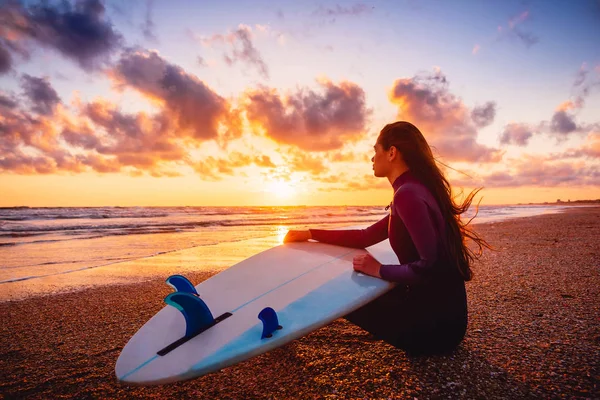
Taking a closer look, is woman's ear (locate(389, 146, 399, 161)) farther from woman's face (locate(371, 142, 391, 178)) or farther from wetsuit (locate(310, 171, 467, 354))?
wetsuit (locate(310, 171, 467, 354))

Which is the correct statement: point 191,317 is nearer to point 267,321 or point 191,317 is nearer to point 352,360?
point 267,321

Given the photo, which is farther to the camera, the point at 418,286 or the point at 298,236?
the point at 298,236

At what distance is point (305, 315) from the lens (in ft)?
6.59

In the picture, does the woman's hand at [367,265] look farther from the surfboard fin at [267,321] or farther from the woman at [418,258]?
the surfboard fin at [267,321]

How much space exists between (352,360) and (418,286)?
2.40ft

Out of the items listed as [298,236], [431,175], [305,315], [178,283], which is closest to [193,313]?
[178,283]

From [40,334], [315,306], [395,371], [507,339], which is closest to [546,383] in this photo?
[507,339]

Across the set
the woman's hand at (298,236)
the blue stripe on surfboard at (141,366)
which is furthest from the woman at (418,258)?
the blue stripe on surfboard at (141,366)

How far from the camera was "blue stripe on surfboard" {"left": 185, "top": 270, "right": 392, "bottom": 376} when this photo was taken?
1715 mm

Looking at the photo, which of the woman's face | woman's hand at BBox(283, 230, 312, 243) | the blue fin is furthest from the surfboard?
the woman's face

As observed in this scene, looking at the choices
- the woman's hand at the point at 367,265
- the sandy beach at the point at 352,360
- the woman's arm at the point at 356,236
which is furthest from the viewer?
the woman's arm at the point at 356,236

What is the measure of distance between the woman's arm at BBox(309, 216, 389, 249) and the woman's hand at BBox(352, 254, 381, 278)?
0.52 metres

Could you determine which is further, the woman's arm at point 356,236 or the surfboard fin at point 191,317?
the woman's arm at point 356,236

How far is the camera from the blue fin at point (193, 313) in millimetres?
1810
